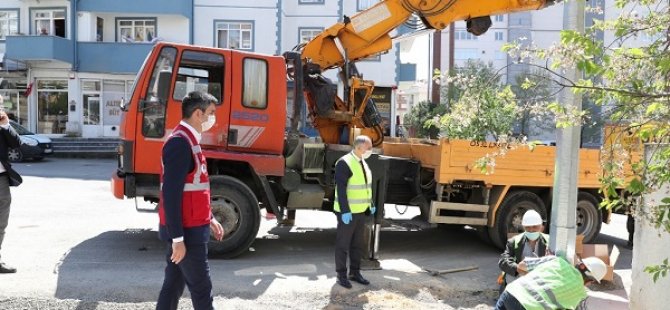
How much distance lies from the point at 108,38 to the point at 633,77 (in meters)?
28.9

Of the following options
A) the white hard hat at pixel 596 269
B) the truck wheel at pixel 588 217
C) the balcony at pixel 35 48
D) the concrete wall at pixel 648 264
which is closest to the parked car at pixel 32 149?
the balcony at pixel 35 48

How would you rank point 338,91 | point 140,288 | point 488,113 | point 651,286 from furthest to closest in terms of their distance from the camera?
1. point 338,91
2. point 140,288
3. point 651,286
4. point 488,113

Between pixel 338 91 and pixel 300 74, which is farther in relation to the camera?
pixel 338 91

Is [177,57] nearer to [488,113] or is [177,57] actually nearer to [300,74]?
[300,74]

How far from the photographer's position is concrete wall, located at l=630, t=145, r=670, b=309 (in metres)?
5.39

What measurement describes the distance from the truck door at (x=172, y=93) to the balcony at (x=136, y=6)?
21.4m

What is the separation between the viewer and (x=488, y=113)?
4.93m

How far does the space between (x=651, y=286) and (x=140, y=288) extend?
4834 millimetres

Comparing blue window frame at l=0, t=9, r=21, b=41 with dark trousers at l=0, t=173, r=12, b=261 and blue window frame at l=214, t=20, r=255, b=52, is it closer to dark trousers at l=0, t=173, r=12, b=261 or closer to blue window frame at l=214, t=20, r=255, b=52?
blue window frame at l=214, t=20, r=255, b=52

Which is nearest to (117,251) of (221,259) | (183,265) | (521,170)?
(221,259)

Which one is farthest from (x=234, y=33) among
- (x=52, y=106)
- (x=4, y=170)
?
(x=4, y=170)

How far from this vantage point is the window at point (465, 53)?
61.9 m

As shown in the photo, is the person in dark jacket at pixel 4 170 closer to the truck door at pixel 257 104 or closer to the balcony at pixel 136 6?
the truck door at pixel 257 104

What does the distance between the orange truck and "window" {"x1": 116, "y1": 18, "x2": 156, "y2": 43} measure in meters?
21.8
